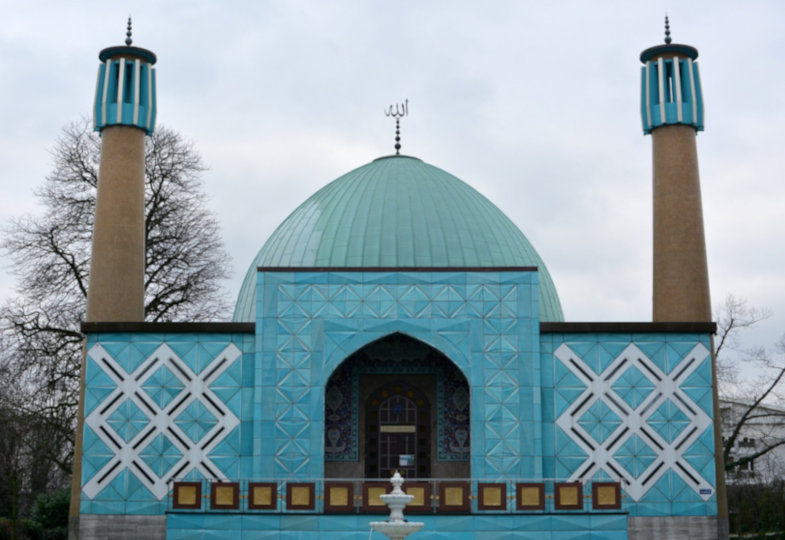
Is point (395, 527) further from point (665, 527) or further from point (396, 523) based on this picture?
point (665, 527)

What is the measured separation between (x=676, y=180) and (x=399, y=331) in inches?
336

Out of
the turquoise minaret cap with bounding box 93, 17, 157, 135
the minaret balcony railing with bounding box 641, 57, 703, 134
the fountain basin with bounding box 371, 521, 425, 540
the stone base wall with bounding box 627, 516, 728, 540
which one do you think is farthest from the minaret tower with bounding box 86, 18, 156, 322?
the minaret balcony railing with bounding box 641, 57, 703, 134

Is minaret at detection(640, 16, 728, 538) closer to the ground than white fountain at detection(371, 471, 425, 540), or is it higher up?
higher up

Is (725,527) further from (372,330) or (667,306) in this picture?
(372,330)

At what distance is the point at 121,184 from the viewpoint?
24.9 m

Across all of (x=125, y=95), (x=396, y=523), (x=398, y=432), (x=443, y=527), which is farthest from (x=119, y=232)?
(x=396, y=523)

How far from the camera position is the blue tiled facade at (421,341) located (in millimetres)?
20891

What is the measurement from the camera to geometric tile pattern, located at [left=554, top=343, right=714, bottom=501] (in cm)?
2095

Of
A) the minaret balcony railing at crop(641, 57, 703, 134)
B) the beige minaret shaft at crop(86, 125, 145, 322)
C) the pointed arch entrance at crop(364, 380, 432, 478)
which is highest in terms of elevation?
the minaret balcony railing at crop(641, 57, 703, 134)

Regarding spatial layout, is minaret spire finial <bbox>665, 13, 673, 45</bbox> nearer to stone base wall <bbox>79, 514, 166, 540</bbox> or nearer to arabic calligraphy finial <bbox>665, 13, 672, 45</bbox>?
arabic calligraphy finial <bbox>665, 13, 672, 45</bbox>

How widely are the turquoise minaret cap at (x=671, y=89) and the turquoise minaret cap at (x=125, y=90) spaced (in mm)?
12800

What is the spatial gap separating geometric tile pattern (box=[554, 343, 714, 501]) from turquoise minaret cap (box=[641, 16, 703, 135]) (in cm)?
662

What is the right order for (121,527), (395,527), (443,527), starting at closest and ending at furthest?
(395,527), (443,527), (121,527)

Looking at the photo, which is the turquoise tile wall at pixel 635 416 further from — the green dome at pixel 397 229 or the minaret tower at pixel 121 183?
the minaret tower at pixel 121 183
